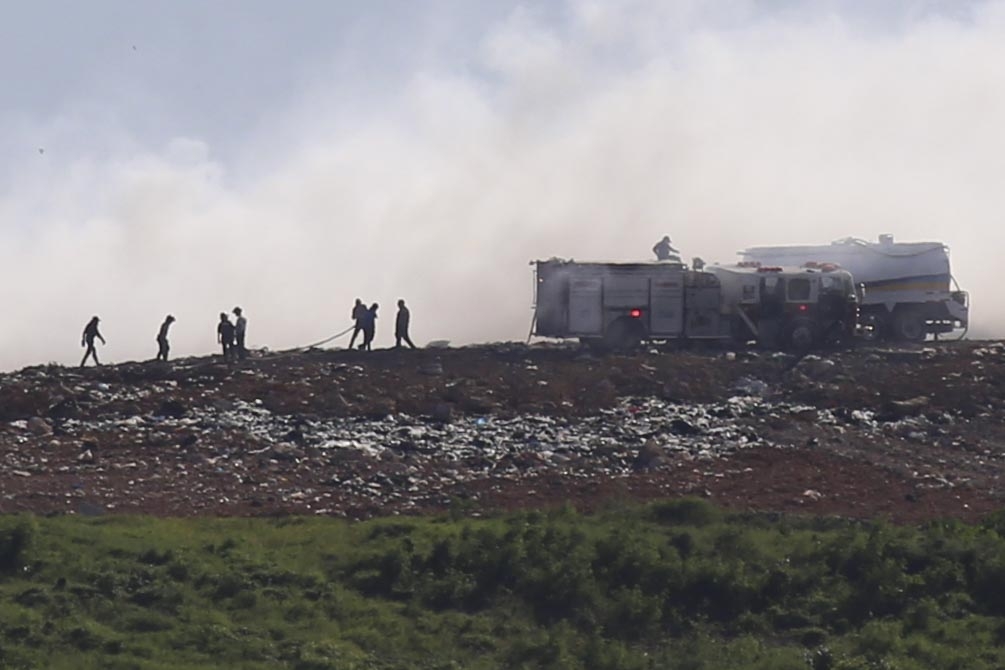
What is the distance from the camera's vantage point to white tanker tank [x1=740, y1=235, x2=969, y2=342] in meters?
46.9

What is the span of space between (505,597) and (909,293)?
27746 millimetres

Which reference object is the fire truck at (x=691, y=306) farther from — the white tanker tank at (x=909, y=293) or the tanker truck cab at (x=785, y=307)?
the white tanker tank at (x=909, y=293)

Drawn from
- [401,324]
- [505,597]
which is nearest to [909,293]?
[401,324]

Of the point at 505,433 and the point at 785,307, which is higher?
the point at 785,307

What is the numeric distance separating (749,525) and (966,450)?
8614 mm

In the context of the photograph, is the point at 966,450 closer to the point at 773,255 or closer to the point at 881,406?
the point at 881,406

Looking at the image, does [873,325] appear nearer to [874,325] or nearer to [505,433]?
[874,325]

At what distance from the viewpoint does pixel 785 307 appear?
42781 mm

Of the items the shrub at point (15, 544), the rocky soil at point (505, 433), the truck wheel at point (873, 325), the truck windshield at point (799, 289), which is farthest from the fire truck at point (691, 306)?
the shrub at point (15, 544)

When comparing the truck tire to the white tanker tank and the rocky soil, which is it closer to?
the white tanker tank

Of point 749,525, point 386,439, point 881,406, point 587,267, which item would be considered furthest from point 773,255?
point 749,525

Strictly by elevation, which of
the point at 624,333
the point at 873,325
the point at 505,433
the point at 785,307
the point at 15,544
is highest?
the point at 785,307

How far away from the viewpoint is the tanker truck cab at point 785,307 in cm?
4272

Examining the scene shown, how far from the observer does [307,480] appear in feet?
93.4
